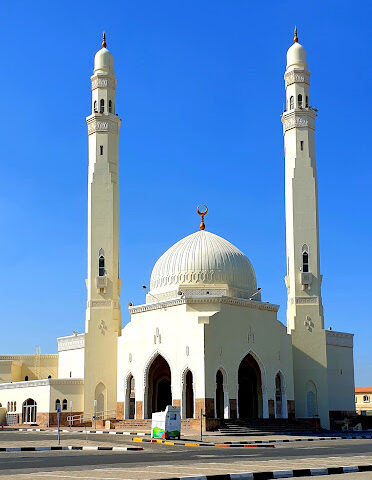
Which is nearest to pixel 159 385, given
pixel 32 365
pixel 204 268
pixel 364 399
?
pixel 204 268

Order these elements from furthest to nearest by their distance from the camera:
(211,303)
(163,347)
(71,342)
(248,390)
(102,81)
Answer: (71,342) → (102,81) → (248,390) → (163,347) → (211,303)

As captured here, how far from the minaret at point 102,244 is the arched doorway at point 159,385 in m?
2.35

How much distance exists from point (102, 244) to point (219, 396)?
36.8 feet

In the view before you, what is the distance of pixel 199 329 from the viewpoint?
37.6m

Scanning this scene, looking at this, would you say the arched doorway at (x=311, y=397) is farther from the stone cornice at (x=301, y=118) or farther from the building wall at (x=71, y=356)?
the stone cornice at (x=301, y=118)

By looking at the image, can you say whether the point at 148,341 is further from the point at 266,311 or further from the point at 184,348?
the point at 266,311

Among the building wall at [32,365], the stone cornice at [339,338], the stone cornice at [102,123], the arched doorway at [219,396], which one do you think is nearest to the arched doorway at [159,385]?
the arched doorway at [219,396]

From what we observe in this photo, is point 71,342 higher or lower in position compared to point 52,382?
higher

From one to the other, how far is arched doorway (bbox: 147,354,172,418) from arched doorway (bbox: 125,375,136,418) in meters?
1.06

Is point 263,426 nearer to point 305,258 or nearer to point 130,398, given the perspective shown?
point 130,398

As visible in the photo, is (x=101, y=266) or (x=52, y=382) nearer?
(x=52, y=382)

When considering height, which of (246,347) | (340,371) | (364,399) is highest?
(246,347)

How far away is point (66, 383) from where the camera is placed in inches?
1649

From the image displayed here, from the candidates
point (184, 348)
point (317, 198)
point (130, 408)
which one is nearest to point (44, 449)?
point (184, 348)
